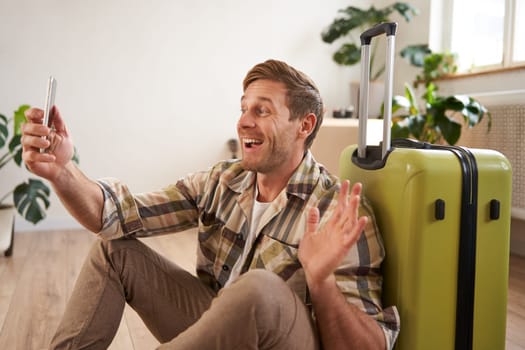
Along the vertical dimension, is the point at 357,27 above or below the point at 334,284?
above

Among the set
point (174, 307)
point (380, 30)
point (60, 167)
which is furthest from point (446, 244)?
point (60, 167)

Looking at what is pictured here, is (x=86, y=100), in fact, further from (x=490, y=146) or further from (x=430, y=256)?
(x=430, y=256)

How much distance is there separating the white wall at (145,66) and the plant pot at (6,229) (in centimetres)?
54

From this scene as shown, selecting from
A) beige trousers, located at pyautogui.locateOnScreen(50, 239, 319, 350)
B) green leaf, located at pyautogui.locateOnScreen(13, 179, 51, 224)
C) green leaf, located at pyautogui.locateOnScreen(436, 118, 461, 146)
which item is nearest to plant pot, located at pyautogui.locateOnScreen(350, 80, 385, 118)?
green leaf, located at pyautogui.locateOnScreen(436, 118, 461, 146)

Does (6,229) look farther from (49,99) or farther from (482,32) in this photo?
(482,32)

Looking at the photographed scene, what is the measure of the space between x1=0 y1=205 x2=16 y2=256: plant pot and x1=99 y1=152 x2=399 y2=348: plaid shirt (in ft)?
6.16

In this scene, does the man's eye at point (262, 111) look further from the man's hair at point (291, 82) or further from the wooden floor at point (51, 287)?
the wooden floor at point (51, 287)

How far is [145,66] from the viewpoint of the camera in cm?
376

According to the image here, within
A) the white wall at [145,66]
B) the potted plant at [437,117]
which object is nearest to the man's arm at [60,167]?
the potted plant at [437,117]

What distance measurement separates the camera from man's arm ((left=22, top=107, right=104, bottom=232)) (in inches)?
44.4

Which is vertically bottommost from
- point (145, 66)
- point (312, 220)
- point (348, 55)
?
point (312, 220)

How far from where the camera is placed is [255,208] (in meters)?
1.28

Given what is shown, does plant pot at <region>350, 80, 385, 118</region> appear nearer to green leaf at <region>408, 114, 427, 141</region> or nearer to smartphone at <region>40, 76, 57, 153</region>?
green leaf at <region>408, 114, 427, 141</region>

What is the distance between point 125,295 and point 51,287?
1228 millimetres
